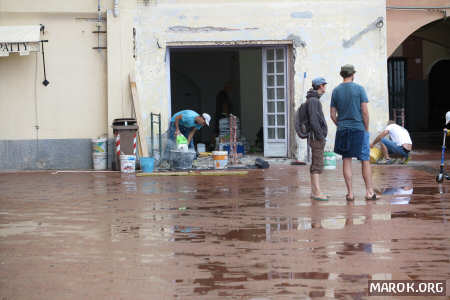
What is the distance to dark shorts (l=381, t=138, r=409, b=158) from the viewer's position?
14344 mm

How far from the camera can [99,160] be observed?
15508 mm

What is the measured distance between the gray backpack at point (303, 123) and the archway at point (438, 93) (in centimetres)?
1685

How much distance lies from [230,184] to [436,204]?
3890 millimetres

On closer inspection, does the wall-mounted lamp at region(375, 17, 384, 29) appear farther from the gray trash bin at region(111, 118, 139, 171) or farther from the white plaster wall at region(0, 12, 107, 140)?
the white plaster wall at region(0, 12, 107, 140)

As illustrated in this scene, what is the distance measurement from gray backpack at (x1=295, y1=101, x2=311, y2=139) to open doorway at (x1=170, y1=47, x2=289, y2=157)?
674 cm

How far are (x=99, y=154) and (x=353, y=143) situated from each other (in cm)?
779

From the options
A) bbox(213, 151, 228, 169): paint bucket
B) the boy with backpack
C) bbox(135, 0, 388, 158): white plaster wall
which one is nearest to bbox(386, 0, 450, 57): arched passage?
bbox(135, 0, 388, 158): white plaster wall

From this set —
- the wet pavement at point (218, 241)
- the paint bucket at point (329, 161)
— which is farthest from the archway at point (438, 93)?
the wet pavement at point (218, 241)

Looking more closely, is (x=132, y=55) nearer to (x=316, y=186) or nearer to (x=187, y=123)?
(x=187, y=123)

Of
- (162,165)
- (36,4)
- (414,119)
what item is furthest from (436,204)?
(414,119)

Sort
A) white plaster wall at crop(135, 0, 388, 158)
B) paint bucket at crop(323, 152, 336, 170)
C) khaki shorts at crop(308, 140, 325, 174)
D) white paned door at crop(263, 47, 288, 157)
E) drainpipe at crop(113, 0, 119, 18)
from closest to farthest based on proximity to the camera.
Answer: khaki shorts at crop(308, 140, 325, 174), paint bucket at crop(323, 152, 336, 170), drainpipe at crop(113, 0, 119, 18), white plaster wall at crop(135, 0, 388, 158), white paned door at crop(263, 47, 288, 157)

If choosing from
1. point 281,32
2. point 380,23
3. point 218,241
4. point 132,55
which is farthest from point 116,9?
point 218,241

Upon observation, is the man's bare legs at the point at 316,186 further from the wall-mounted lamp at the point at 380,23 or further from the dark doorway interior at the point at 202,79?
the dark doorway interior at the point at 202,79

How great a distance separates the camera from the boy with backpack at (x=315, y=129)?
9289mm
